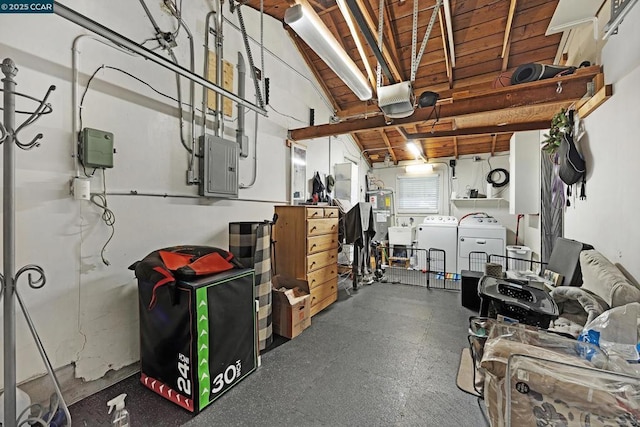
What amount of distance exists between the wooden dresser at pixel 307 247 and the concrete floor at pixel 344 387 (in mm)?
485

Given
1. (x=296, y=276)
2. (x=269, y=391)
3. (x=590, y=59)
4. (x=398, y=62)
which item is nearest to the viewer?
(x=269, y=391)

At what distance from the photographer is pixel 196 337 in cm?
154

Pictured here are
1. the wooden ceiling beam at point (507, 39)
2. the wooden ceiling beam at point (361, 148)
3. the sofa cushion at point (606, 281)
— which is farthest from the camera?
the wooden ceiling beam at point (361, 148)

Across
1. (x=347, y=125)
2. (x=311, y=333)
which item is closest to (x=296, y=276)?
(x=311, y=333)

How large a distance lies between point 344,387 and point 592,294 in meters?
1.77

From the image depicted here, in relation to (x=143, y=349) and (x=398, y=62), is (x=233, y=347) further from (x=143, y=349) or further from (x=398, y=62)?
(x=398, y=62)

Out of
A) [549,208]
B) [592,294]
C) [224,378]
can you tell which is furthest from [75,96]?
[549,208]

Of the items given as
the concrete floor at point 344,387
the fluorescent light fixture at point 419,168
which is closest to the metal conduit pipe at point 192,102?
the concrete floor at point 344,387

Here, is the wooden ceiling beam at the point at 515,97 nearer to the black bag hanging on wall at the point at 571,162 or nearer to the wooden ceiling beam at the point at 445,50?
the black bag hanging on wall at the point at 571,162

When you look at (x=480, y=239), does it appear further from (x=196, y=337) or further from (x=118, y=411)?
(x=118, y=411)

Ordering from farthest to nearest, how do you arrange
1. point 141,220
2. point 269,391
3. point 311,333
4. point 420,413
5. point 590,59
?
point 311,333 < point 590,59 < point 141,220 < point 269,391 < point 420,413

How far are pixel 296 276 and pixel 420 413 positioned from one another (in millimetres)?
1724

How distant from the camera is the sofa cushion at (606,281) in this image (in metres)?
1.39

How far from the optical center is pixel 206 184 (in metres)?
2.39
